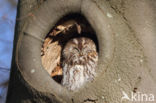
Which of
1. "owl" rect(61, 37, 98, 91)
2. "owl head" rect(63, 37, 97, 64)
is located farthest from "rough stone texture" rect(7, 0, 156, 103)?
"owl head" rect(63, 37, 97, 64)

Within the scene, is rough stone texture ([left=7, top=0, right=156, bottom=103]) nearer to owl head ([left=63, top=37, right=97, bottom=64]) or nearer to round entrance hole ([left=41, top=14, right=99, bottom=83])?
round entrance hole ([left=41, top=14, right=99, bottom=83])

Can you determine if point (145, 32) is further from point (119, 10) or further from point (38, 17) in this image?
point (38, 17)

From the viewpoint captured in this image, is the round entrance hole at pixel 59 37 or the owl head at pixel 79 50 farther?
the owl head at pixel 79 50

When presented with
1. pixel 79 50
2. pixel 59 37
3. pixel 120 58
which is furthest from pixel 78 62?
pixel 120 58

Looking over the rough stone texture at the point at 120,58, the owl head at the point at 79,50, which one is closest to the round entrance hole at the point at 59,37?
the owl head at the point at 79,50

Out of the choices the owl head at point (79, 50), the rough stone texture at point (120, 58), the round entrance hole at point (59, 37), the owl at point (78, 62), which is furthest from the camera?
the owl head at point (79, 50)

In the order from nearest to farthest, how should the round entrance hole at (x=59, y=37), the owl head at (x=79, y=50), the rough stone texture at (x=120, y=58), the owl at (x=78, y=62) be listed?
the rough stone texture at (x=120, y=58), the round entrance hole at (x=59, y=37), the owl at (x=78, y=62), the owl head at (x=79, y=50)

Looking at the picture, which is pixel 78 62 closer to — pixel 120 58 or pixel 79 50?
pixel 79 50

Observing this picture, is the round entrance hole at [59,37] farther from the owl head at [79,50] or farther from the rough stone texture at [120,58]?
the rough stone texture at [120,58]

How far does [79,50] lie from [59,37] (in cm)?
47

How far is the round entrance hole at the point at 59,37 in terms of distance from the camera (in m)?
1.69

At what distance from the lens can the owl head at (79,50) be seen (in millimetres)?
2290

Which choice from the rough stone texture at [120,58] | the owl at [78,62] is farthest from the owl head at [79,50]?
the rough stone texture at [120,58]

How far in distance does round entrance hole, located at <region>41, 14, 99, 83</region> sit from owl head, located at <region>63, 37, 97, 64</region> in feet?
0.18
